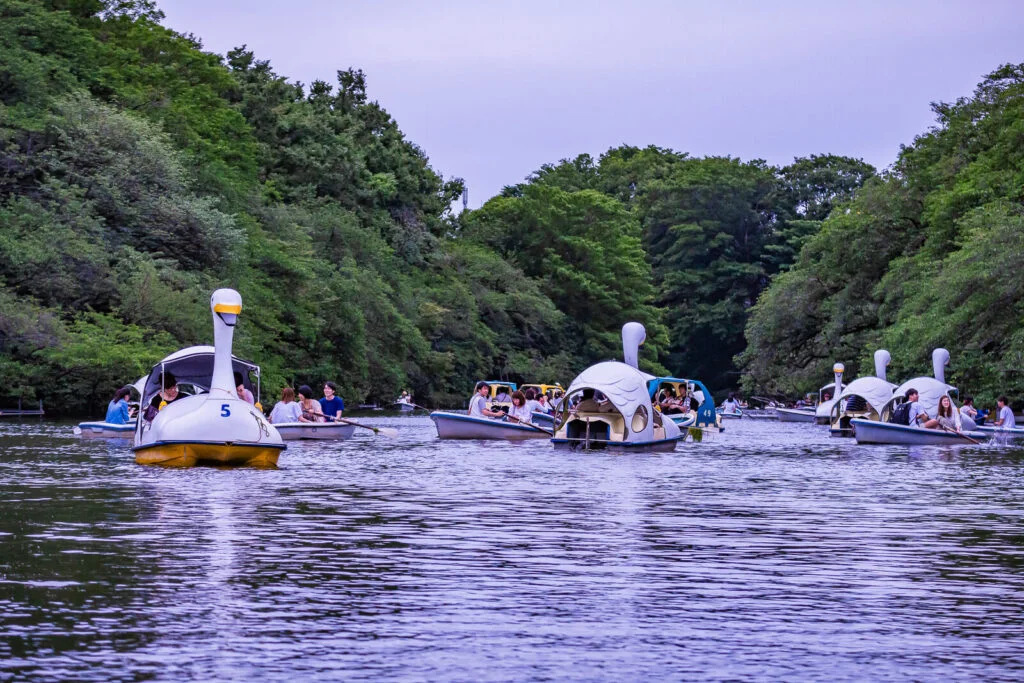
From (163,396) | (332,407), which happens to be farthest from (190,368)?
(332,407)

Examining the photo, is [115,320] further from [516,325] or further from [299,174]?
[516,325]

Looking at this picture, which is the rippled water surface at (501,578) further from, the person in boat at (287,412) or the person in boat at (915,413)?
the person in boat at (915,413)

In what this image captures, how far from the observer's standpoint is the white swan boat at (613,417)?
33.5 m

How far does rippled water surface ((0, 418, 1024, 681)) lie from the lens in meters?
9.55

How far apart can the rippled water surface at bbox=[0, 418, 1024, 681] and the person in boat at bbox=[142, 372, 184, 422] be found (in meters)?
2.74

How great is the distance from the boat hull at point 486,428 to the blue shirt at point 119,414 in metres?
7.46

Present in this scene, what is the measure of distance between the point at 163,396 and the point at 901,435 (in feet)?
62.2

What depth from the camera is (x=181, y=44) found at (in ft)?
243

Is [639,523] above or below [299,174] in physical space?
below

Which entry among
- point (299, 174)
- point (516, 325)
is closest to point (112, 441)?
point (299, 174)

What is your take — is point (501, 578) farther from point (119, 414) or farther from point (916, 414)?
point (916, 414)

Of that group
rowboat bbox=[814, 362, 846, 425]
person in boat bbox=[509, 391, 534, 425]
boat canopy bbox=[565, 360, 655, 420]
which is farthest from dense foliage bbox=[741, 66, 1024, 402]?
boat canopy bbox=[565, 360, 655, 420]

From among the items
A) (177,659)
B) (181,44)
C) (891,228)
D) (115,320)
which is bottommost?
(177,659)

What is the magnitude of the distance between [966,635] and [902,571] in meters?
3.04
